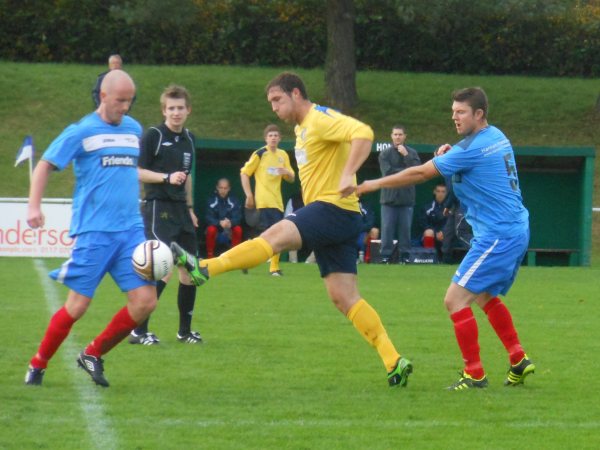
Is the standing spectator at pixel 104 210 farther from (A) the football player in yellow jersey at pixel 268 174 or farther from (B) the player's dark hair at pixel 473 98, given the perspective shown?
(A) the football player in yellow jersey at pixel 268 174

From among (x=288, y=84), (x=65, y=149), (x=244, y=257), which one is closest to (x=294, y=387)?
(x=244, y=257)

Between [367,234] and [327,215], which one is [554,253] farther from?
[327,215]

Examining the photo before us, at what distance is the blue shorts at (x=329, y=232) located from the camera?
7562 mm

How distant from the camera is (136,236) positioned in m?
7.48

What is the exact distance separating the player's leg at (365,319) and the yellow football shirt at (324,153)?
0.42 metres

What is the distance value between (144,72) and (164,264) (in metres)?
26.7

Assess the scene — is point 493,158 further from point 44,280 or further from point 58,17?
point 58,17

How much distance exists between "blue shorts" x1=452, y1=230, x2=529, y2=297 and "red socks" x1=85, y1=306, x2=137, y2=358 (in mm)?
2076

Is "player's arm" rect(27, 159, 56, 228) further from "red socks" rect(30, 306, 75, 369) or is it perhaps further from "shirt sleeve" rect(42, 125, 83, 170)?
"red socks" rect(30, 306, 75, 369)

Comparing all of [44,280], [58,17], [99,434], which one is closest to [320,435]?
[99,434]

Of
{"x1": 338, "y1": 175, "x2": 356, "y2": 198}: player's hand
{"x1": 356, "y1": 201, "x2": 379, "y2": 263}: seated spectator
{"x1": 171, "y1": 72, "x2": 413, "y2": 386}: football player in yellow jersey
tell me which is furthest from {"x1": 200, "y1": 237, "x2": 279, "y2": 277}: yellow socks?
{"x1": 356, "y1": 201, "x2": 379, "y2": 263}: seated spectator

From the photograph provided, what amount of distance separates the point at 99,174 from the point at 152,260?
64 centimetres

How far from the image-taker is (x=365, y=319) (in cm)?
778

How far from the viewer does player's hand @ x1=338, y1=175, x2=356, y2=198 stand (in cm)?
736
